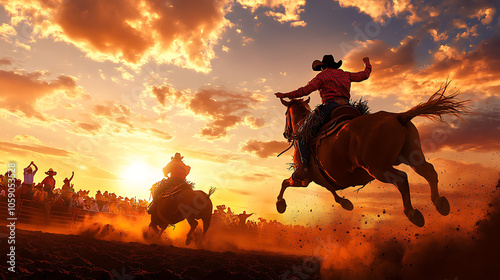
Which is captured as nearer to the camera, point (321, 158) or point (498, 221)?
point (498, 221)

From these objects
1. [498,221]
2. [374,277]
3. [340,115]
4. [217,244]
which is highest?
[340,115]

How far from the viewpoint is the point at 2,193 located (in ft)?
38.0

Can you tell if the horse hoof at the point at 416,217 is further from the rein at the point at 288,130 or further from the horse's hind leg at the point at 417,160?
the rein at the point at 288,130

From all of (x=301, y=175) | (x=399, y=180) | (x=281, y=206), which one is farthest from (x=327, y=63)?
(x=281, y=206)

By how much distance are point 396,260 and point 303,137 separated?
2197mm

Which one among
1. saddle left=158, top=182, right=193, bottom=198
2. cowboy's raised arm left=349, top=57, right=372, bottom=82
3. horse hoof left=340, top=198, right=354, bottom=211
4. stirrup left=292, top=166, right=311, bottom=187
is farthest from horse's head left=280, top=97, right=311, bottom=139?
saddle left=158, top=182, right=193, bottom=198

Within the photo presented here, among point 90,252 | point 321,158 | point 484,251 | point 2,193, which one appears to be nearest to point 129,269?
point 90,252

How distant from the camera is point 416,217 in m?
3.36

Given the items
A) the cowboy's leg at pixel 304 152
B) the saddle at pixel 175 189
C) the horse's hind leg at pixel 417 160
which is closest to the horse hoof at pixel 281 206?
the cowboy's leg at pixel 304 152

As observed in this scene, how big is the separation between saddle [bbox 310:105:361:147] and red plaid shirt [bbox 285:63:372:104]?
325mm

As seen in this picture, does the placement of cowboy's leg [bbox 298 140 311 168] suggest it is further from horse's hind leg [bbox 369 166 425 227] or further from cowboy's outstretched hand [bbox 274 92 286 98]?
horse's hind leg [bbox 369 166 425 227]

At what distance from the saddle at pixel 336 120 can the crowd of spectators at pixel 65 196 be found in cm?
1104

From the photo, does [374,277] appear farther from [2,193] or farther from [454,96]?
[2,193]

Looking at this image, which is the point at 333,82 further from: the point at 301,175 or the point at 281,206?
the point at 281,206
